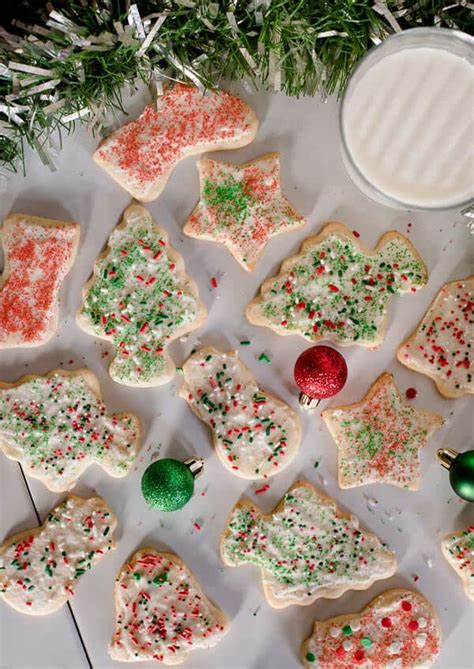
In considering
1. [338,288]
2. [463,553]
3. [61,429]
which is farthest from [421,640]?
[61,429]

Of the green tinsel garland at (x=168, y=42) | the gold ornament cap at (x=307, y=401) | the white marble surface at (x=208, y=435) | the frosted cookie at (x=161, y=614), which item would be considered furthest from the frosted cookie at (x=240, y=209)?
the frosted cookie at (x=161, y=614)

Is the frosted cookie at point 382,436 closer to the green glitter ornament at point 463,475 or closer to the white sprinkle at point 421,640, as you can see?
the green glitter ornament at point 463,475

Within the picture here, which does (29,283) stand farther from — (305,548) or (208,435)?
(305,548)

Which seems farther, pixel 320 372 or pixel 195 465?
pixel 195 465

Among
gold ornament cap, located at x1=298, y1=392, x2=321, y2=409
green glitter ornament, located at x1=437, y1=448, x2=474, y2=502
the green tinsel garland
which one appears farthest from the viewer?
gold ornament cap, located at x1=298, y1=392, x2=321, y2=409

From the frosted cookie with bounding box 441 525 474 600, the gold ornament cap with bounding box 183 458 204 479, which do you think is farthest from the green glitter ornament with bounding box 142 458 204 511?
the frosted cookie with bounding box 441 525 474 600

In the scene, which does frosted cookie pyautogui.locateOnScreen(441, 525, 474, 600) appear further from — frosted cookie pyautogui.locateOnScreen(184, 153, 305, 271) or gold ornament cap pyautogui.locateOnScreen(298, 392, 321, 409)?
frosted cookie pyautogui.locateOnScreen(184, 153, 305, 271)
